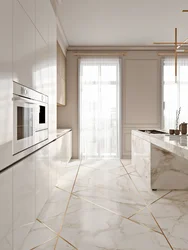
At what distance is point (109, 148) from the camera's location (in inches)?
236

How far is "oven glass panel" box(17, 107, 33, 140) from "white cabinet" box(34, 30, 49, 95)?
1.15ft

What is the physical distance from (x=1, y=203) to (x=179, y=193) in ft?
8.31

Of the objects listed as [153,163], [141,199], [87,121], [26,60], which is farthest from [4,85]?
[87,121]

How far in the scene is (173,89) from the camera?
19.7 ft

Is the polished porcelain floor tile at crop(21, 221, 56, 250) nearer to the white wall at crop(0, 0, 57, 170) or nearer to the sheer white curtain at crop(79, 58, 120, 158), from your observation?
the white wall at crop(0, 0, 57, 170)

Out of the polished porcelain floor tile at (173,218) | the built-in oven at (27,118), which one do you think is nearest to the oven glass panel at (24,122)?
the built-in oven at (27,118)

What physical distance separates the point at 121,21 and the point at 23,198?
3763mm

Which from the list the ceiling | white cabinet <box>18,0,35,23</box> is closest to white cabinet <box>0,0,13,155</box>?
white cabinet <box>18,0,35,23</box>

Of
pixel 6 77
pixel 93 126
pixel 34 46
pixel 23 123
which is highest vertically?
pixel 34 46

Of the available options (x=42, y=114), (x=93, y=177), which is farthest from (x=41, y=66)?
(x=93, y=177)

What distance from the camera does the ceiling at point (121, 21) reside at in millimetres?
3826

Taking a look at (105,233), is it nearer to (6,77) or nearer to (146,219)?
(146,219)

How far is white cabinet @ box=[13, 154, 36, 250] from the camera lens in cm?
160

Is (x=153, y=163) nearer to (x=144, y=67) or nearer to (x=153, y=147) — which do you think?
(x=153, y=147)
